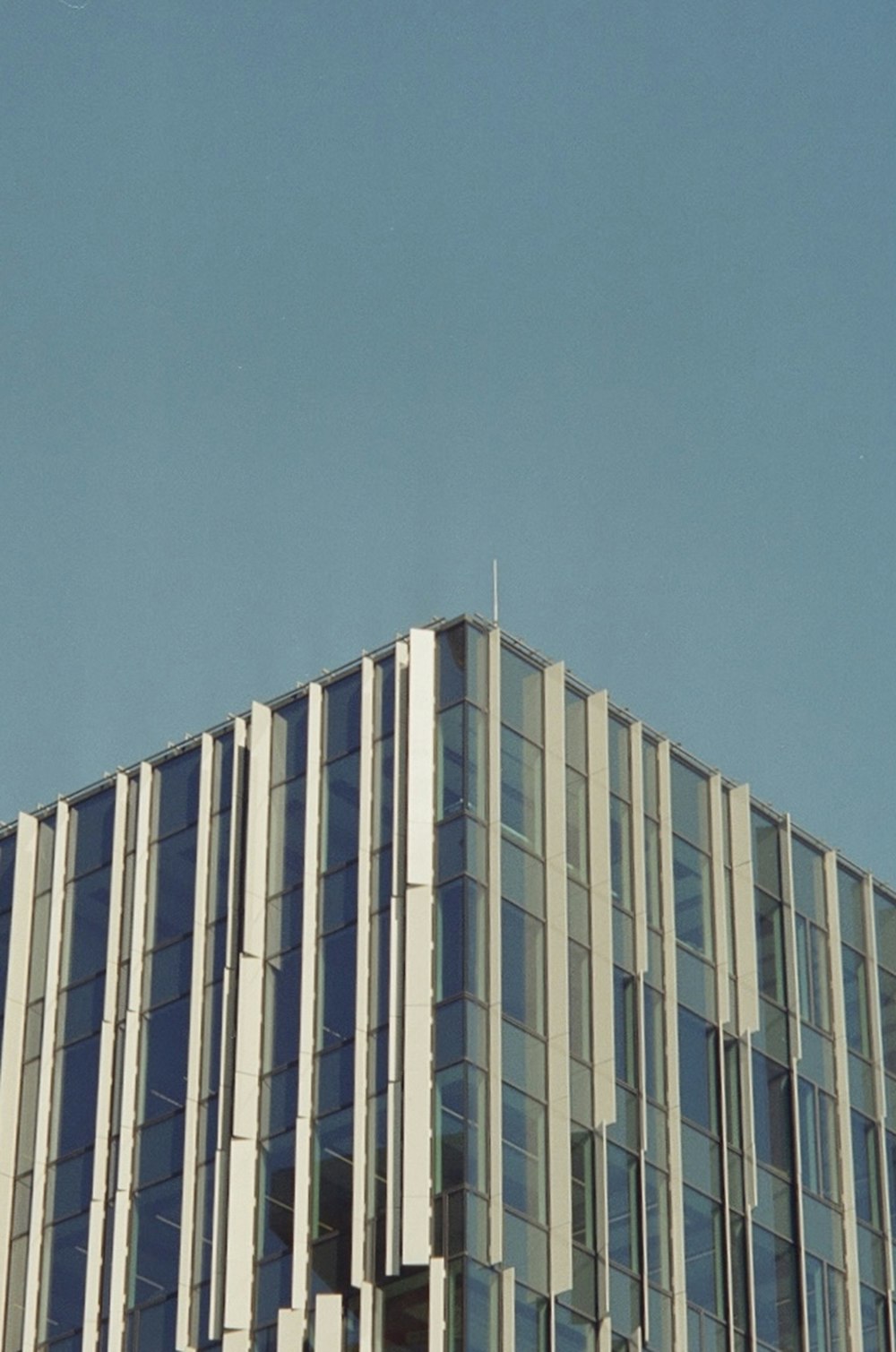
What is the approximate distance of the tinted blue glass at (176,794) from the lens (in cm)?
8169

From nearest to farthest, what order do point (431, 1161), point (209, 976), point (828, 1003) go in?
1. point (431, 1161)
2. point (209, 976)
3. point (828, 1003)

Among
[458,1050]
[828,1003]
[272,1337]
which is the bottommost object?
[272,1337]

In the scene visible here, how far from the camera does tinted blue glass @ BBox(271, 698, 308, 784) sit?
80.0m

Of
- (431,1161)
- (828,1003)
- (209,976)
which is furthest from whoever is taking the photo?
(828,1003)

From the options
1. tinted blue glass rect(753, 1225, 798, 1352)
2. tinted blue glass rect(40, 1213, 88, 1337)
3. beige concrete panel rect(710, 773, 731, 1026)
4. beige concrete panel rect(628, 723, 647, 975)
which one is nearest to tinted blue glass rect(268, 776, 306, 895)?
beige concrete panel rect(628, 723, 647, 975)

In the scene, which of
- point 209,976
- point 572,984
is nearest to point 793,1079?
point 572,984

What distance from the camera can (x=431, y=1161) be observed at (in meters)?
73.0

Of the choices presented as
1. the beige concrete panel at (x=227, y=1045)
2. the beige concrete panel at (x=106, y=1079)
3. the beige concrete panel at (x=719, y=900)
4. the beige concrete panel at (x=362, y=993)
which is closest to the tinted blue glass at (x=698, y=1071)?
the beige concrete panel at (x=719, y=900)

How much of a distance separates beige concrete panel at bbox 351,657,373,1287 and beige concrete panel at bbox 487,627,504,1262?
8.56 ft

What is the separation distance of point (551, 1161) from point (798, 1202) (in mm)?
9252

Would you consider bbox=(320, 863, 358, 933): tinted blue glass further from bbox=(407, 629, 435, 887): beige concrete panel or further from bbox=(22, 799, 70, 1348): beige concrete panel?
bbox=(22, 799, 70, 1348): beige concrete panel

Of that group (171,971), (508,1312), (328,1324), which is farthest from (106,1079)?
(508,1312)

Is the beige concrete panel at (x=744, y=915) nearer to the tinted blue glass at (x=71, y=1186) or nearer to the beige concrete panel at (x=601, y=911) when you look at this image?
the beige concrete panel at (x=601, y=911)

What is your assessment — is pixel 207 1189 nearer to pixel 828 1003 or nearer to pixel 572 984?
pixel 572 984
